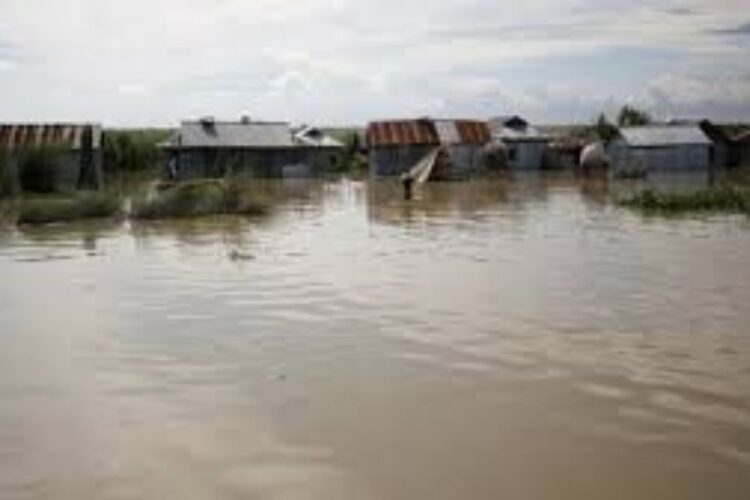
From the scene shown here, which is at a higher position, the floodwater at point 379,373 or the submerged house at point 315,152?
the submerged house at point 315,152

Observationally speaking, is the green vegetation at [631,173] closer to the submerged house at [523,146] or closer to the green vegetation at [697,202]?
the submerged house at [523,146]

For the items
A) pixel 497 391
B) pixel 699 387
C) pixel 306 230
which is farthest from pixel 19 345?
pixel 306 230

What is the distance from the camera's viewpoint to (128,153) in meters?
59.4

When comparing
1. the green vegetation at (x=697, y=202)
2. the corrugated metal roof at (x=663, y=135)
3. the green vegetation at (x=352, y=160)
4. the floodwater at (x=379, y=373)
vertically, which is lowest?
the floodwater at (x=379, y=373)

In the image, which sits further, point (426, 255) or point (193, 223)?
point (193, 223)

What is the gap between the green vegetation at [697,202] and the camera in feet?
91.4

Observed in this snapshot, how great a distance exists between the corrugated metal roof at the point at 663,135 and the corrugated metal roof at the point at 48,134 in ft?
81.4

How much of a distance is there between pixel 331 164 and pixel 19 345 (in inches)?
1891

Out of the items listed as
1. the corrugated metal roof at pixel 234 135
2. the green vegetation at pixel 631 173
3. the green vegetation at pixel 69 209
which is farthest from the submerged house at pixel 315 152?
the green vegetation at pixel 69 209

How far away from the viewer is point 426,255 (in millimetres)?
18906

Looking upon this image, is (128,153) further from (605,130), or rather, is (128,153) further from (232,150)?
(605,130)

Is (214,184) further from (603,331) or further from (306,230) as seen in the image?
(603,331)

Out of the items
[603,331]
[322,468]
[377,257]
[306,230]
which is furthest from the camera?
[306,230]

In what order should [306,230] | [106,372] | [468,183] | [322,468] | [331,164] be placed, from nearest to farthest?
[322,468] → [106,372] → [306,230] → [468,183] → [331,164]
